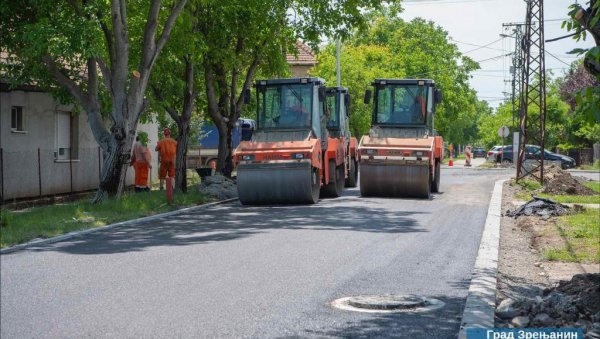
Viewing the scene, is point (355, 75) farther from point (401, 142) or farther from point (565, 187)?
point (401, 142)

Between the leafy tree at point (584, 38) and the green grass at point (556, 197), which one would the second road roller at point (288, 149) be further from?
the leafy tree at point (584, 38)

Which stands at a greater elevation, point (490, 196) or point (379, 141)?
point (379, 141)

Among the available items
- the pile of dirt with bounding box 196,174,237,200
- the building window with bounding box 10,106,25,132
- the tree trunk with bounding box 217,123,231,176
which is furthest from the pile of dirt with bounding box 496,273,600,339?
the tree trunk with bounding box 217,123,231,176

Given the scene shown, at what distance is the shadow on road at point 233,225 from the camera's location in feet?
44.8

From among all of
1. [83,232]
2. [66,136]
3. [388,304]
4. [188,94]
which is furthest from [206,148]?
[388,304]

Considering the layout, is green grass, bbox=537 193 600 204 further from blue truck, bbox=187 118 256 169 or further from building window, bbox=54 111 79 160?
blue truck, bbox=187 118 256 169

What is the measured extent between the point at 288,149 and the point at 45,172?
26.3 ft

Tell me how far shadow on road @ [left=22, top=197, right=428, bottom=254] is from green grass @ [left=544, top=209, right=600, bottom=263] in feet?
8.69

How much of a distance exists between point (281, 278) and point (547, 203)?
10970mm

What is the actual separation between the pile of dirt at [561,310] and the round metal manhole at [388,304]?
693 millimetres

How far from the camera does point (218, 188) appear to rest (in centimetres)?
2467

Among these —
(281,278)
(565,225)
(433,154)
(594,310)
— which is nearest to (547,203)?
(565,225)

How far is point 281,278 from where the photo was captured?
10.4 meters

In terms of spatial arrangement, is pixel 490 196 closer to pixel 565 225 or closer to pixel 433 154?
pixel 433 154
